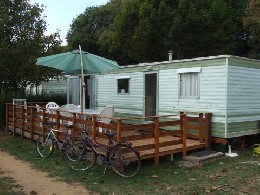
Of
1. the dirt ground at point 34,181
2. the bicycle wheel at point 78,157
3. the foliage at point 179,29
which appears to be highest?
the foliage at point 179,29

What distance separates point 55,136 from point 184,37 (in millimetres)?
13709

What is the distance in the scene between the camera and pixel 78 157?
756 cm

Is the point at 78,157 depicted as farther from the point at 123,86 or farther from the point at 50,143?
the point at 123,86

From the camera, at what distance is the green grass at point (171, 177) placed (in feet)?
20.0

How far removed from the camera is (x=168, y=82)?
10.5 metres

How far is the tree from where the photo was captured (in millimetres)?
13270

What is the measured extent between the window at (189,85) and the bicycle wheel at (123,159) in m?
3.45

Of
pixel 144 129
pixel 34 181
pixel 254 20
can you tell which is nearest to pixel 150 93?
pixel 144 129

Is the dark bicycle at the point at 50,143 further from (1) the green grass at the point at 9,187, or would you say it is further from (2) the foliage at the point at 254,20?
(2) the foliage at the point at 254,20

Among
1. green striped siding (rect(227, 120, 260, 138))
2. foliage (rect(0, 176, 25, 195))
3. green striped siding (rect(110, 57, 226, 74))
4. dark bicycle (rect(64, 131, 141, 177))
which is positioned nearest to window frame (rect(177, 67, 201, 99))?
green striped siding (rect(110, 57, 226, 74))

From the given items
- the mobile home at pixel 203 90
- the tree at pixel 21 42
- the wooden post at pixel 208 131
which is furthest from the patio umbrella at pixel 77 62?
the tree at pixel 21 42

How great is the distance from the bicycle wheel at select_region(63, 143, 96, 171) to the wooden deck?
372mm

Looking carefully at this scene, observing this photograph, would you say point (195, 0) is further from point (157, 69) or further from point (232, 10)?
point (157, 69)

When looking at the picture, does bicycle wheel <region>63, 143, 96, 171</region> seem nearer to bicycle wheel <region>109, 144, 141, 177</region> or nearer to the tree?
bicycle wheel <region>109, 144, 141, 177</region>
